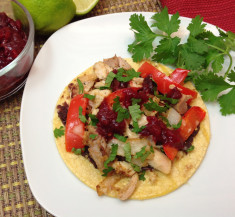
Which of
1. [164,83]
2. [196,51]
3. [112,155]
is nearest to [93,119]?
[112,155]

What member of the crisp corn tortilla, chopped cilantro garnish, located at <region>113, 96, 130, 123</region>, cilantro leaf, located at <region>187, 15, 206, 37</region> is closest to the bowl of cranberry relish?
the crisp corn tortilla

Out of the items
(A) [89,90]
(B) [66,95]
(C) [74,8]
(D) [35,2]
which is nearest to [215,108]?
(A) [89,90]

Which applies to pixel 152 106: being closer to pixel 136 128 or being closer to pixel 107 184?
pixel 136 128

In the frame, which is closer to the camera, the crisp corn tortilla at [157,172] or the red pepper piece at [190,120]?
the crisp corn tortilla at [157,172]

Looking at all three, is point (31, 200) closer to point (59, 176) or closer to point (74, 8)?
point (59, 176)

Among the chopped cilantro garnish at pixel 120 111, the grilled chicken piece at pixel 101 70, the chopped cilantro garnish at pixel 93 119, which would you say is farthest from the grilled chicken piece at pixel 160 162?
the grilled chicken piece at pixel 101 70

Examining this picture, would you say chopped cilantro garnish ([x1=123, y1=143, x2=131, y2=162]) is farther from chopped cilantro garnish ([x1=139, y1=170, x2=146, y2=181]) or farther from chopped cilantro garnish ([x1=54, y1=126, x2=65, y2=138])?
chopped cilantro garnish ([x1=54, y1=126, x2=65, y2=138])

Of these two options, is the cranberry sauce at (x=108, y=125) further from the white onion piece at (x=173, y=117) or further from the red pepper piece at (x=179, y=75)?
the red pepper piece at (x=179, y=75)
